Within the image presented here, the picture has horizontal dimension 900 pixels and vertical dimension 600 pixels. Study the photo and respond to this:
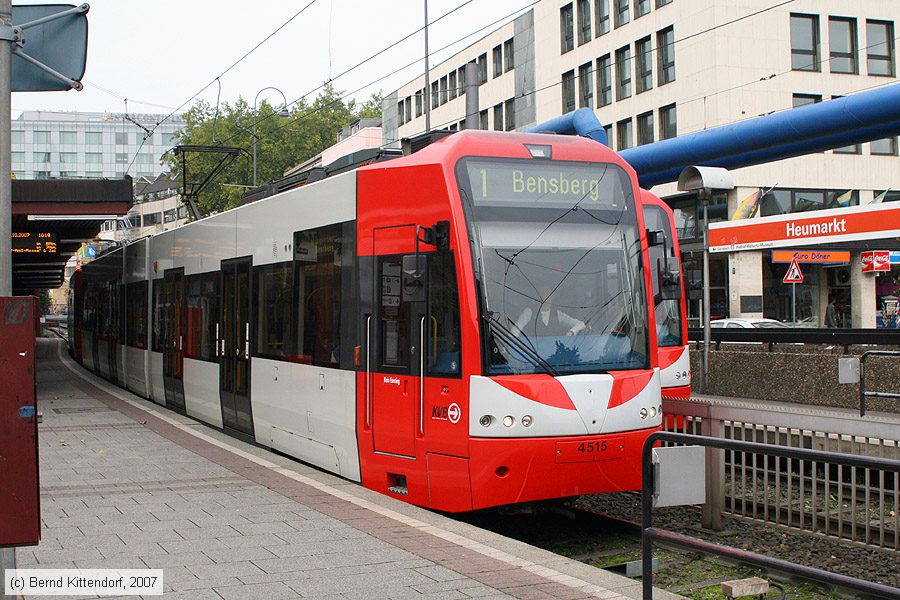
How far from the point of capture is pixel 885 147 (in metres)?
40.4

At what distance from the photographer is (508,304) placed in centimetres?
863

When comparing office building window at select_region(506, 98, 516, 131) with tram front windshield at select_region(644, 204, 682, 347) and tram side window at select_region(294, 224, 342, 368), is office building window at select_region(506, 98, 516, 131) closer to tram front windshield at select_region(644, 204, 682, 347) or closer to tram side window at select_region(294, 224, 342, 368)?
tram front windshield at select_region(644, 204, 682, 347)

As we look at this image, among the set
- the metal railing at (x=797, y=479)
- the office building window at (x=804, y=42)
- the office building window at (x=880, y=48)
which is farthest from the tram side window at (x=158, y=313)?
the office building window at (x=880, y=48)

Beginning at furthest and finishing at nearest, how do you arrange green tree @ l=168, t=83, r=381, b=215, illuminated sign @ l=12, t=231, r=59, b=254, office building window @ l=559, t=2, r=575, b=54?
green tree @ l=168, t=83, r=381, b=215 → office building window @ l=559, t=2, r=575, b=54 → illuminated sign @ l=12, t=231, r=59, b=254

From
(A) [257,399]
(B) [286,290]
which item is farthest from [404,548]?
(A) [257,399]

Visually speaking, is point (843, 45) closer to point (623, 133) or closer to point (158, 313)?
point (623, 133)

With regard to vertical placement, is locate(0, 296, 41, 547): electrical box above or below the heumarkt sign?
below

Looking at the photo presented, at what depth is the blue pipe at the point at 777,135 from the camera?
16047mm

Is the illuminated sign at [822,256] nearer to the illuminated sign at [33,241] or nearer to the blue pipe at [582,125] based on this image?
the blue pipe at [582,125]

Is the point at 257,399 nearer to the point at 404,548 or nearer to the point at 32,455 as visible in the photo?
the point at 404,548

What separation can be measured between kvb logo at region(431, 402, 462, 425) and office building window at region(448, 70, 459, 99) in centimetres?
5041

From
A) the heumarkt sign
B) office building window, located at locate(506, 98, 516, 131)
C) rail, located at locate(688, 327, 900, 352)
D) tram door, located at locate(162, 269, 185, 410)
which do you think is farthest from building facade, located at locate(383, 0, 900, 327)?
tram door, located at locate(162, 269, 185, 410)

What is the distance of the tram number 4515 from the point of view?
8500mm

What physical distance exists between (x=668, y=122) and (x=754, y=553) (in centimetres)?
3717
